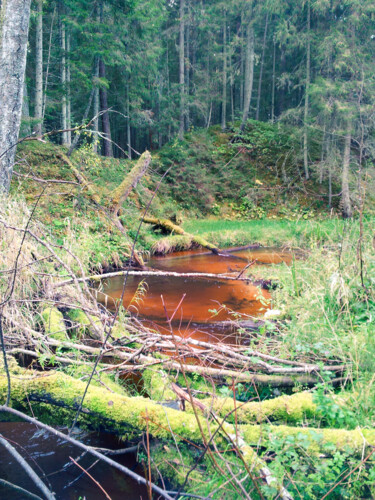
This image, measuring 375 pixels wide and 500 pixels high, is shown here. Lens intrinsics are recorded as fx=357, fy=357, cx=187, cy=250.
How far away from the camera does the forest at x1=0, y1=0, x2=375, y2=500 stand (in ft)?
6.61

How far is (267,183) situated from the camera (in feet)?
72.6

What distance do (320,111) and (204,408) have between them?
20.3 m

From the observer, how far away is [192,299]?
6344mm

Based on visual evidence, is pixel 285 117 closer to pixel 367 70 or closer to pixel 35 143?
pixel 367 70

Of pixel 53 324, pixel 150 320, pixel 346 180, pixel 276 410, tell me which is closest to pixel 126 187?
pixel 150 320

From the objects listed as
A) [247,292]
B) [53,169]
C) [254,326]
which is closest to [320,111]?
[53,169]

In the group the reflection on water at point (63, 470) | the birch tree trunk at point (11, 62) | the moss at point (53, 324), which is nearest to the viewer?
the reflection on water at point (63, 470)

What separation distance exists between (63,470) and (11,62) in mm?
6136

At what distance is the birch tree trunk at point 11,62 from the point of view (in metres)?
5.81

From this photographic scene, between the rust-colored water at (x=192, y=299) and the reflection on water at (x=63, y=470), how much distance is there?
1.50 meters

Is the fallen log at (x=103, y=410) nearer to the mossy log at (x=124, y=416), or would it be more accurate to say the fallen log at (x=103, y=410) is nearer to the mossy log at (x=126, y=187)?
the mossy log at (x=124, y=416)

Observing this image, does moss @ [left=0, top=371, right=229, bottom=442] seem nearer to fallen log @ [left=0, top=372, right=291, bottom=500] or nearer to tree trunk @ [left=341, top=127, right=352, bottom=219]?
fallen log @ [left=0, top=372, right=291, bottom=500]

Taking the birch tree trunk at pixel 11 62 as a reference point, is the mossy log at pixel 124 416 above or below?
below

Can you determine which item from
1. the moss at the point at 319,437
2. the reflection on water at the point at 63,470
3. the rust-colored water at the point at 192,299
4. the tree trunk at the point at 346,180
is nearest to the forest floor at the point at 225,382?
the moss at the point at 319,437
